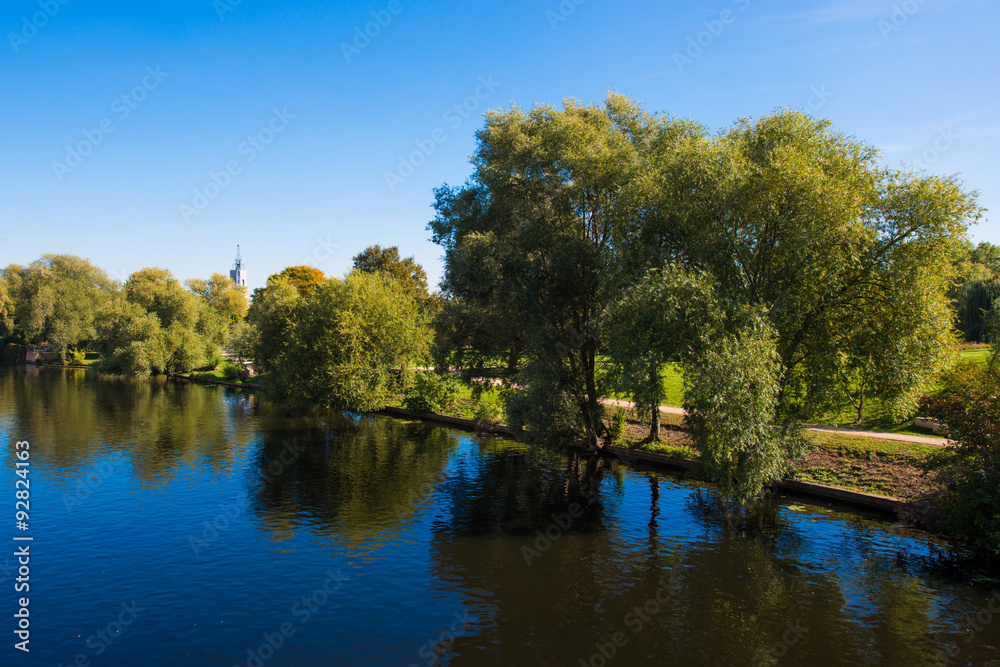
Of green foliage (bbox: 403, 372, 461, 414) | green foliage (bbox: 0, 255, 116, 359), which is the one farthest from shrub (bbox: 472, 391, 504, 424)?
green foliage (bbox: 0, 255, 116, 359)

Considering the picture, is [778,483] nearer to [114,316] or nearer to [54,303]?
[114,316]

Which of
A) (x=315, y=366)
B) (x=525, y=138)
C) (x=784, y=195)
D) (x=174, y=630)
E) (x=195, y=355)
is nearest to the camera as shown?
(x=174, y=630)

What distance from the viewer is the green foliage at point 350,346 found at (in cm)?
3909

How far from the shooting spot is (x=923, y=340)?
20.3 m

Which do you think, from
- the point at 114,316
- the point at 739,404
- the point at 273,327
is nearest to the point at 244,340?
the point at 273,327

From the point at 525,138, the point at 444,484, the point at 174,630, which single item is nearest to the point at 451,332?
the point at 444,484

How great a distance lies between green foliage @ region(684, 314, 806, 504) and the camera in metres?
18.8

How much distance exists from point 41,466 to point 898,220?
3903 centimetres

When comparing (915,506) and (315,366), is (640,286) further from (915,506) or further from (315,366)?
(315,366)

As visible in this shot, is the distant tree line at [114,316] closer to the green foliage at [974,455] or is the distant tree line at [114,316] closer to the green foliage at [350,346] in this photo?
the green foliage at [350,346]

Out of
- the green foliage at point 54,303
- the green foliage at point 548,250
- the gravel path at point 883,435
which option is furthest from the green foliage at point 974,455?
the green foliage at point 54,303

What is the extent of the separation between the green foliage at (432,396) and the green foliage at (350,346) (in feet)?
4.98

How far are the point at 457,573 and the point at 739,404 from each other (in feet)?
34.6

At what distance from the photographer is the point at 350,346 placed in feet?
130
